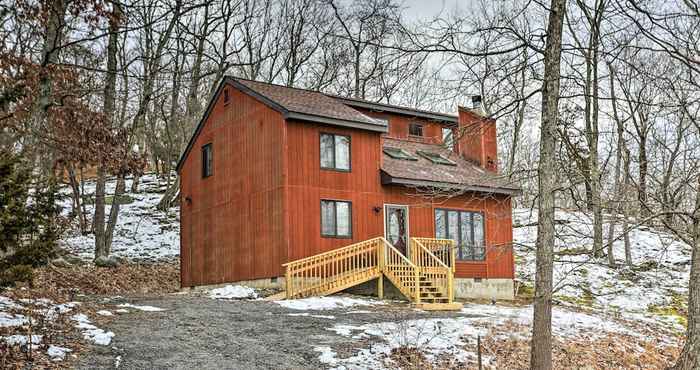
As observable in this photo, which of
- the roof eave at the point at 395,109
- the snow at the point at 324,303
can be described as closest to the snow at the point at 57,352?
the snow at the point at 324,303

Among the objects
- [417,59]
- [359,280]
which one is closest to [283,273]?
[359,280]

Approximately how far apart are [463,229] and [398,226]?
261cm

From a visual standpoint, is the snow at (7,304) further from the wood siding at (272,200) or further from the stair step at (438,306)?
the stair step at (438,306)

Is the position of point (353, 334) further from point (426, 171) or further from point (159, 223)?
point (159, 223)

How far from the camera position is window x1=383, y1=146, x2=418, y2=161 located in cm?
2421

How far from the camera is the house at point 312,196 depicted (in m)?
20.1

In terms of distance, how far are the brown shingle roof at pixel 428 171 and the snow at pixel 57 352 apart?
1267 cm

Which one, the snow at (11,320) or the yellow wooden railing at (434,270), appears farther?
the yellow wooden railing at (434,270)

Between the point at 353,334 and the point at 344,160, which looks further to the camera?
the point at 344,160

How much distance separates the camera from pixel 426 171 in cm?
2361

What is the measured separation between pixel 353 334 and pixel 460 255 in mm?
11241

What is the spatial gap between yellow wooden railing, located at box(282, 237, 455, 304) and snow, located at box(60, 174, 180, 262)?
1097cm

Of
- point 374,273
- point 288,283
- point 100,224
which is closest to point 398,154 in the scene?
point 374,273

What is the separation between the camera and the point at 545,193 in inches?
392
